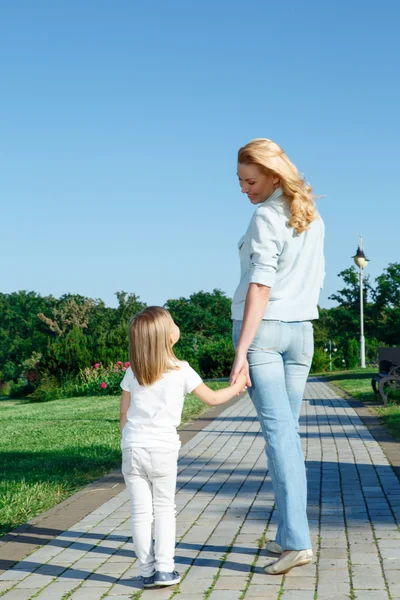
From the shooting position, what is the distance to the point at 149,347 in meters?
3.72

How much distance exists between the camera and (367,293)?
52.7m

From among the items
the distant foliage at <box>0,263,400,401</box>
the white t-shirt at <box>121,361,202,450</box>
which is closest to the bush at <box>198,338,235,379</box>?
the distant foliage at <box>0,263,400,401</box>

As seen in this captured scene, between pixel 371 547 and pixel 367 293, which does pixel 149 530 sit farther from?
pixel 367 293

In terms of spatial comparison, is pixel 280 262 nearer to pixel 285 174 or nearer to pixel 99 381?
pixel 285 174

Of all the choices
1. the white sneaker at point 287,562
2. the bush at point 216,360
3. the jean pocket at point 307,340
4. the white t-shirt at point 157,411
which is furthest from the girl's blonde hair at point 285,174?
the bush at point 216,360

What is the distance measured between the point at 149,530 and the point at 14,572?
0.87m

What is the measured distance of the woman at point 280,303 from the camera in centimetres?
385

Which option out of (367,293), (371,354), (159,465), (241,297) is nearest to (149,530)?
(159,465)

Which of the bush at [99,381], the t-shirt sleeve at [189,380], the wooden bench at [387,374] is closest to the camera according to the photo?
the t-shirt sleeve at [189,380]

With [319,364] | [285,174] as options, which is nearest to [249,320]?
[285,174]

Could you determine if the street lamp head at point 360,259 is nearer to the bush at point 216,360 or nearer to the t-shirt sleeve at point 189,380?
the bush at point 216,360

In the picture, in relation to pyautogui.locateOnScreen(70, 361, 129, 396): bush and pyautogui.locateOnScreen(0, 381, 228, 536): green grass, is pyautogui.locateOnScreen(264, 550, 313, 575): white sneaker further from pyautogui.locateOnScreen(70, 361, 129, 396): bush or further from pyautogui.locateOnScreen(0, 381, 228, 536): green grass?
pyautogui.locateOnScreen(70, 361, 129, 396): bush

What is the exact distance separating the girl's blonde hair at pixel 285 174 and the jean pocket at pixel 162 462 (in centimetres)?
124

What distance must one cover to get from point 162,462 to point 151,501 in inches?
8.7
